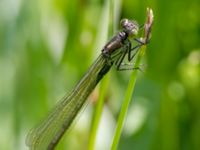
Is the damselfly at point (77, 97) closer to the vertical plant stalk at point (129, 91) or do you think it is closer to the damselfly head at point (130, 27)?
the damselfly head at point (130, 27)

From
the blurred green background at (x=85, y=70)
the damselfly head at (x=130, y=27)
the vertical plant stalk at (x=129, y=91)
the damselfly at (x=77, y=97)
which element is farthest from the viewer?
the blurred green background at (x=85, y=70)

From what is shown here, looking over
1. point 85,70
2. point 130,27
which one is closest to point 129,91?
point 130,27

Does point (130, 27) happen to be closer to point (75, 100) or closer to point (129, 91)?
point (75, 100)

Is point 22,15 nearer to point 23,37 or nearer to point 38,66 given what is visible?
point 23,37

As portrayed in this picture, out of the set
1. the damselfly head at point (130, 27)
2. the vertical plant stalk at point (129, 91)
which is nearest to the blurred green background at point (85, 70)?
the damselfly head at point (130, 27)

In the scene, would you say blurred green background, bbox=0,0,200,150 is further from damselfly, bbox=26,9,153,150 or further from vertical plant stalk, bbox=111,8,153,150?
vertical plant stalk, bbox=111,8,153,150

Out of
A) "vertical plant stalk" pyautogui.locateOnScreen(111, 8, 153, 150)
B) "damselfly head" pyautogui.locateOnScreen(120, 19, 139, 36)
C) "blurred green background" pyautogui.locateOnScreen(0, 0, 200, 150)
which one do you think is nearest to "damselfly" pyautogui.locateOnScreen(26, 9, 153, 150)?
"damselfly head" pyautogui.locateOnScreen(120, 19, 139, 36)
